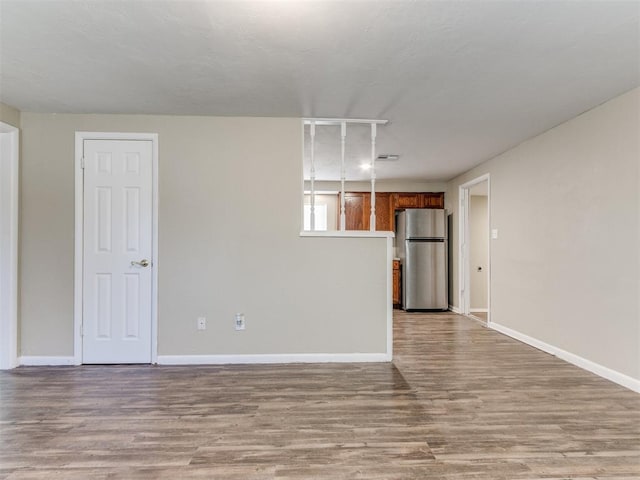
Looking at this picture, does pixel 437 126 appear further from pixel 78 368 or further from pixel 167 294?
pixel 78 368

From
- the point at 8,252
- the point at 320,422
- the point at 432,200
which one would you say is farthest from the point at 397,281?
the point at 8,252

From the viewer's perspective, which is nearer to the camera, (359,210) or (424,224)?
(424,224)

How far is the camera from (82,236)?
310 cm

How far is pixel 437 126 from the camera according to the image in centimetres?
336

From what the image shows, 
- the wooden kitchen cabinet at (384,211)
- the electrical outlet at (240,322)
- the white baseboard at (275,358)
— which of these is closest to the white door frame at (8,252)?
the white baseboard at (275,358)

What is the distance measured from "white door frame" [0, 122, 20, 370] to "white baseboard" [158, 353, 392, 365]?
1295mm

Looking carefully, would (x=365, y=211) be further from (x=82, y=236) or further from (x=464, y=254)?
(x=82, y=236)

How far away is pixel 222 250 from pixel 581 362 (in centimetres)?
345

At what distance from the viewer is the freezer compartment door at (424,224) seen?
5.84 meters

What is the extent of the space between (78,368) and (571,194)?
4.84m

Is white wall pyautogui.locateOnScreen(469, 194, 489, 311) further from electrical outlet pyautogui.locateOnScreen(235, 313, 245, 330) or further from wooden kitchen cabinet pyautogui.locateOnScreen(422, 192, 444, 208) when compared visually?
electrical outlet pyautogui.locateOnScreen(235, 313, 245, 330)

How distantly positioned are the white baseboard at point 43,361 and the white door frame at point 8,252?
67 mm

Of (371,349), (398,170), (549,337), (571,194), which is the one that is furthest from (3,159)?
(549,337)

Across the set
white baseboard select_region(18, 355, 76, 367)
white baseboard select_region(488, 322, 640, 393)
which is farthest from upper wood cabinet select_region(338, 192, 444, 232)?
white baseboard select_region(18, 355, 76, 367)
